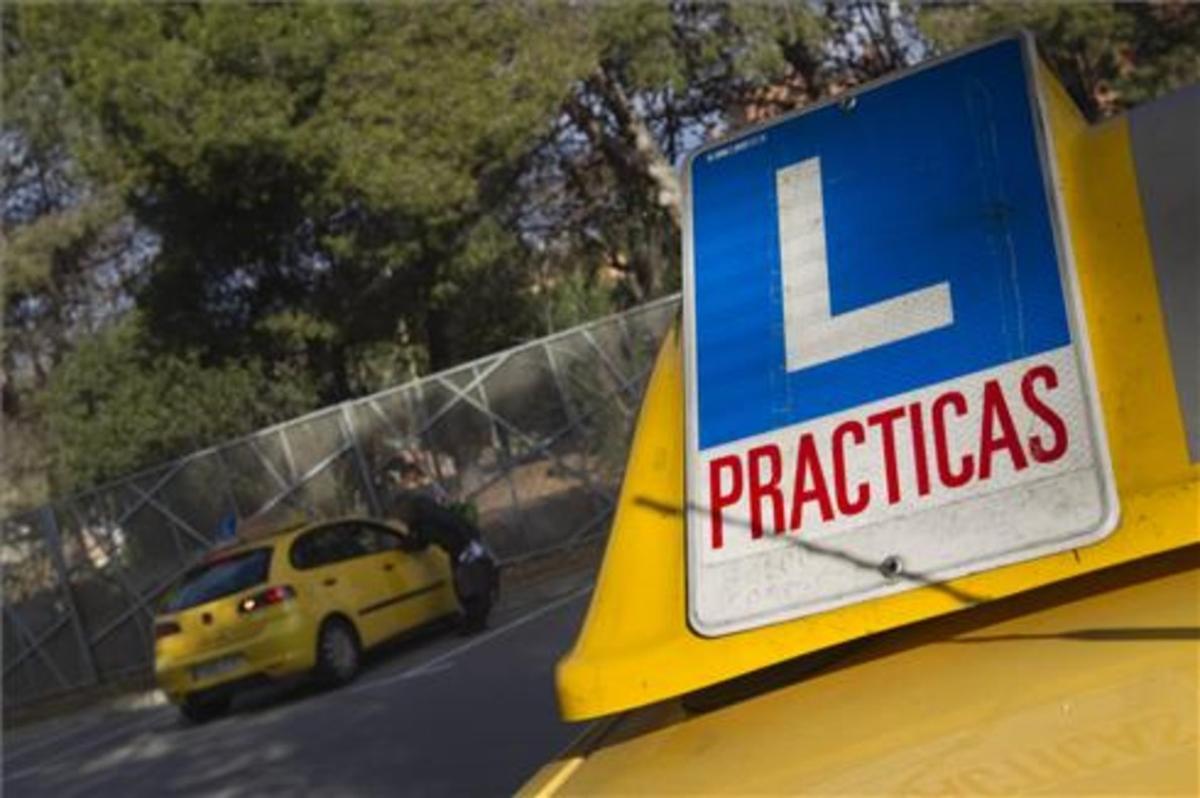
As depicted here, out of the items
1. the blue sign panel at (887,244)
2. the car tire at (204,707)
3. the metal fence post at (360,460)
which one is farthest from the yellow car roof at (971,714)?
the metal fence post at (360,460)

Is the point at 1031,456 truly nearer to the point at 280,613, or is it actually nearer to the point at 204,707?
the point at 280,613

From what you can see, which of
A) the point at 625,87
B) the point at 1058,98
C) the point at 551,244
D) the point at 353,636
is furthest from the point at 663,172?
the point at 1058,98

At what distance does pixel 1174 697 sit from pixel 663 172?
23.4m

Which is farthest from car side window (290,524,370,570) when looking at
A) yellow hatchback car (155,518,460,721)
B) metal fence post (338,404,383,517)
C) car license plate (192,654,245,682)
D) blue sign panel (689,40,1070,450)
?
blue sign panel (689,40,1070,450)

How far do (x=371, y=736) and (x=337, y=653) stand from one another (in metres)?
3.86

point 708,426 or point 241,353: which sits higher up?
point 241,353

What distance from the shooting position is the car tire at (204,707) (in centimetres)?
1490

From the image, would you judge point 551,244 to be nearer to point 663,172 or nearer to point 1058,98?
point 663,172

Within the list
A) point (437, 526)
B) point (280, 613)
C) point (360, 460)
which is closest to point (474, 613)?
point (437, 526)

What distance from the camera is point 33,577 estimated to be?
22.1m

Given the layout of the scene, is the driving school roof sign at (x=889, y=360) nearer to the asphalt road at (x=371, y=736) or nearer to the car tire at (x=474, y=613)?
the asphalt road at (x=371, y=736)

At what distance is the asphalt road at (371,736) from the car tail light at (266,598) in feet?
2.75

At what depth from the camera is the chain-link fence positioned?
21.8 metres

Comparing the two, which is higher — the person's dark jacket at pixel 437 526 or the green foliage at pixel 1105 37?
the green foliage at pixel 1105 37
